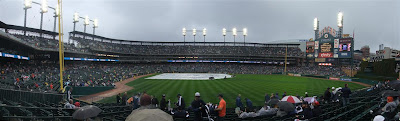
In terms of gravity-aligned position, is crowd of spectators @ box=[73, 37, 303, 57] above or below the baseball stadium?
above

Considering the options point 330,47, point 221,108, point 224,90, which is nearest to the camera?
point 221,108

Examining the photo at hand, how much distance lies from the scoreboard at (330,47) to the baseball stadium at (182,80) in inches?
10.6

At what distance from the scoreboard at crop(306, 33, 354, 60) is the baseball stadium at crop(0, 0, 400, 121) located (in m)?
0.27

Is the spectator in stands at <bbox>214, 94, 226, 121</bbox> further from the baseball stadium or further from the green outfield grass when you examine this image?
the green outfield grass

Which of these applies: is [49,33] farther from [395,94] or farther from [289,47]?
[289,47]

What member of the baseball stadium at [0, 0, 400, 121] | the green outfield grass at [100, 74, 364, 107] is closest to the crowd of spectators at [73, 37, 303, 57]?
the baseball stadium at [0, 0, 400, 121]

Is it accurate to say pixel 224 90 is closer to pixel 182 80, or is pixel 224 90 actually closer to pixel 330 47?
pixel 182 80

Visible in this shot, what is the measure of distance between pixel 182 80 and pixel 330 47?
47.8 metres

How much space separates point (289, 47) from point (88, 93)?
80401 mm

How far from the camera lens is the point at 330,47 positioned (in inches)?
2371

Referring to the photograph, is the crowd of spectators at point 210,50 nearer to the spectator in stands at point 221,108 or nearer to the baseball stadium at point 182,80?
the baseball stadium at point 182,80

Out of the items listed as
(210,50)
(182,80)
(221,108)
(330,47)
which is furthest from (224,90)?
(210,50)

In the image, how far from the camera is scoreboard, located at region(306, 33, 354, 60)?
56656 mm

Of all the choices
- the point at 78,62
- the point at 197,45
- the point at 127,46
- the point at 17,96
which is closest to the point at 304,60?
the point at 197,45
